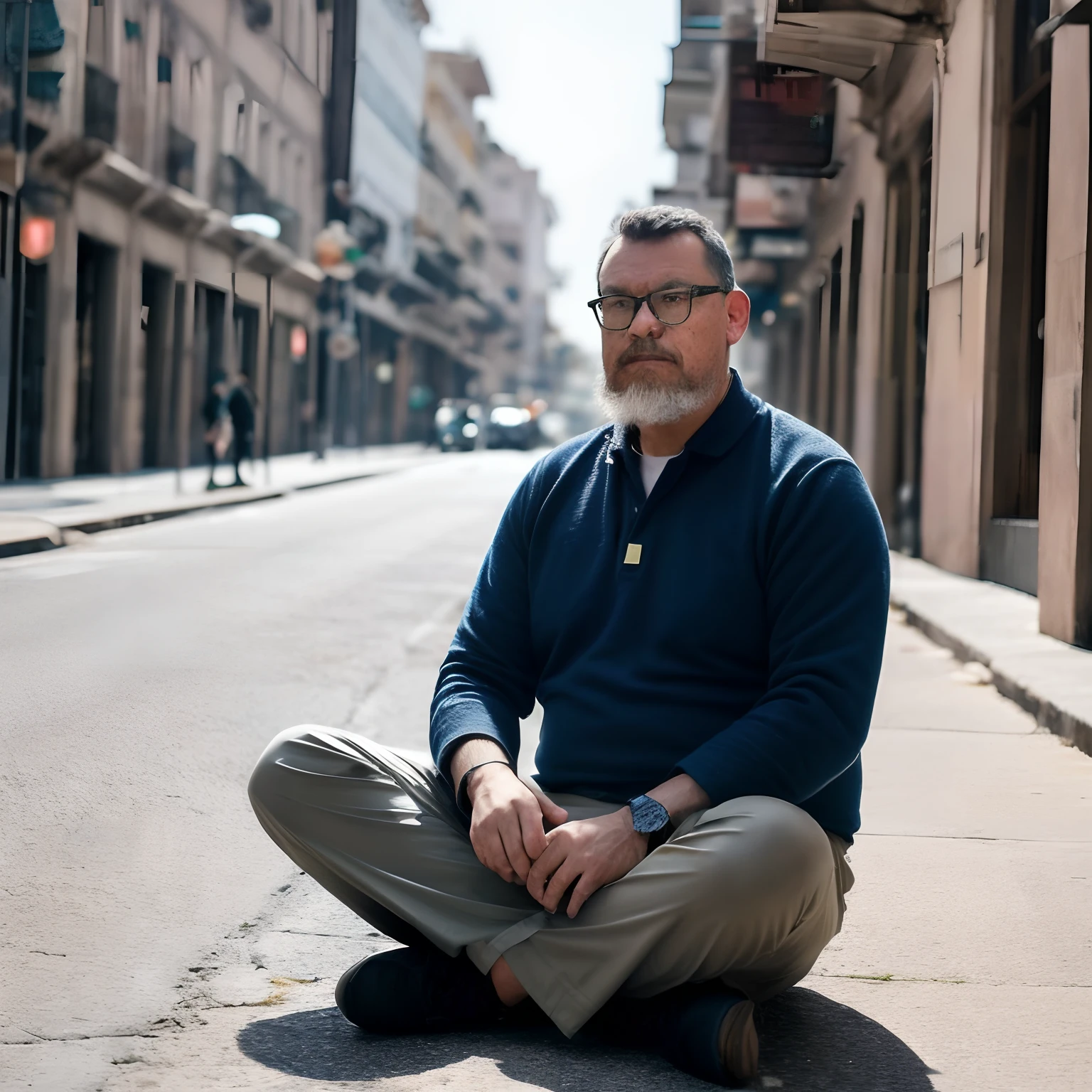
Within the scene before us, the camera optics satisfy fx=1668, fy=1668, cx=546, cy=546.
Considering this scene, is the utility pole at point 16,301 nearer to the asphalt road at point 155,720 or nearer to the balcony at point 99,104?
the balcony at point 99,104

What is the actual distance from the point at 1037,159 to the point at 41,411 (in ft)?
24.2

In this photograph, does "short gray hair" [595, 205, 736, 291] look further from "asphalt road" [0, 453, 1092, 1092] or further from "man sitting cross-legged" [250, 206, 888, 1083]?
"asphalt road" [0, 453, 1092, 1092]

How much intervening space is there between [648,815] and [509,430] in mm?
59095

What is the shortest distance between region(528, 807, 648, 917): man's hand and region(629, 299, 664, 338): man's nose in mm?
1113

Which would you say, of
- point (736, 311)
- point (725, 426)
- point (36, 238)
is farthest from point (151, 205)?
point (725, 426)

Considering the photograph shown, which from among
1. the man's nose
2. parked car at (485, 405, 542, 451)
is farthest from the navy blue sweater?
parked car at (485, 405, 542, 451)

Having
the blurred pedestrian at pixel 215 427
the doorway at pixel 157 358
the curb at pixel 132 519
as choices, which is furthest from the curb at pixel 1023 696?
the blurred pedestrian at pixel 215 427

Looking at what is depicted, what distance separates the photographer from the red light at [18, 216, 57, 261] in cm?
1059

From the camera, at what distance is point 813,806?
3.36 metres

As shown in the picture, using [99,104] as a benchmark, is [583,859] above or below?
below

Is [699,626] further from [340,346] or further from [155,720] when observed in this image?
[340,346]

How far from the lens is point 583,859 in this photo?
3.07 metres

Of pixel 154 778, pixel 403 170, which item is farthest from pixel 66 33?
pixel 403 170

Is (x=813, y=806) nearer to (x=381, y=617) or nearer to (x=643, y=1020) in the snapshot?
(x=643, y=1020)
